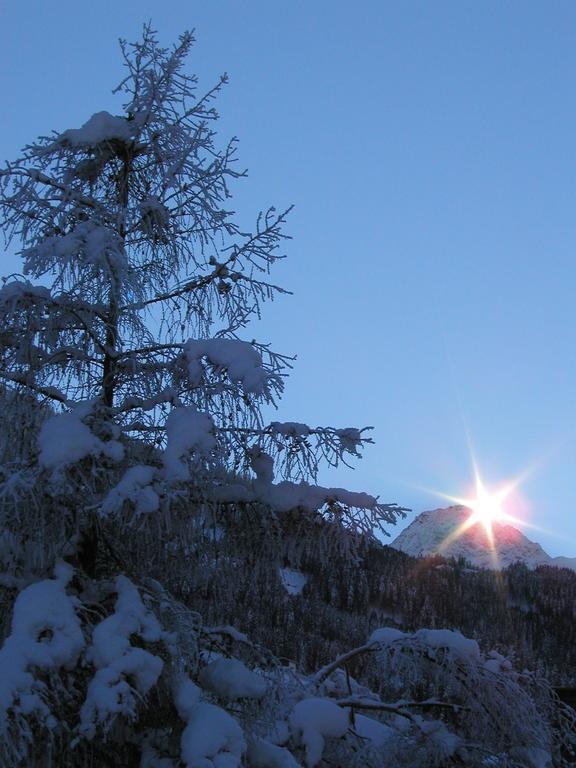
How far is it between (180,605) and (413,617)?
142 ft

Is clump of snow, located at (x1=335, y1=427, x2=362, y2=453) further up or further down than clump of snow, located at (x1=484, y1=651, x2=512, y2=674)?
further up

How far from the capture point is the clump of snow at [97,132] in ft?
20.4

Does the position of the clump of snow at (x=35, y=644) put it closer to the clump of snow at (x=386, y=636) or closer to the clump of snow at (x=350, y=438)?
the clump of snow at (x=350, y=438)

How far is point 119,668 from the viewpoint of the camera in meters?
4.34

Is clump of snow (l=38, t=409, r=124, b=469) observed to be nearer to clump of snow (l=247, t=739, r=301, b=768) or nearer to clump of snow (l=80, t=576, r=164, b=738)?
clump of snow (l=80, t=576, r=164, b=738)

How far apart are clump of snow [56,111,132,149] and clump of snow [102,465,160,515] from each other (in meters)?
3.14

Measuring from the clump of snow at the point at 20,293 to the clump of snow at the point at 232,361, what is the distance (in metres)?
1.04

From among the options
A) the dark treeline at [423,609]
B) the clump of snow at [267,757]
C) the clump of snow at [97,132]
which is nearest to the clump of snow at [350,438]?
the clump of snow at [267,757]

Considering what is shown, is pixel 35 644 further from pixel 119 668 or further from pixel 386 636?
pixel 386 636

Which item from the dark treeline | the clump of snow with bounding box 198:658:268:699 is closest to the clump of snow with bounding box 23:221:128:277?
the clump of snow with bounding box 198:658:268:699

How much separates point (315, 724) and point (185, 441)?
8.38 feet

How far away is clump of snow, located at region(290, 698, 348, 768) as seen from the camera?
5664mm

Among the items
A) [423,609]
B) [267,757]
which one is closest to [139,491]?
[267,757]

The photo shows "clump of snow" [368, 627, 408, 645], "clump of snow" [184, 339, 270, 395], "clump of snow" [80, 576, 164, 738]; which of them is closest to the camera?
"clump of snow" [80, 576, 164, 738]
